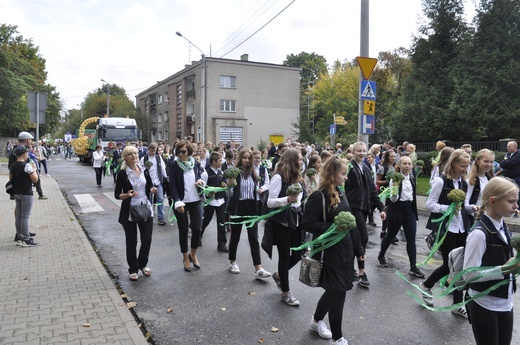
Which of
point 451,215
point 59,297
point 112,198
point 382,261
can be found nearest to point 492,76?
point 382,261

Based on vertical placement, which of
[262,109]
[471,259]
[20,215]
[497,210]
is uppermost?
[262,109]

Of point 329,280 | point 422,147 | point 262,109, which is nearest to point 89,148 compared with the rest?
point 262,109

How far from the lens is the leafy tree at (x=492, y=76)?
20.7 meters

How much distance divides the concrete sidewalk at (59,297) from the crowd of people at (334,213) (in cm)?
61

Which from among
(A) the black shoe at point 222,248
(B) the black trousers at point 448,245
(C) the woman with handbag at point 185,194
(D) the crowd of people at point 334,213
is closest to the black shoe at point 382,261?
(D) the crowd of people at point 334,213

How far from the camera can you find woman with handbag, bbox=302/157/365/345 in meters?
3.79

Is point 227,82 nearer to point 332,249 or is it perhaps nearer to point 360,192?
point 360,192

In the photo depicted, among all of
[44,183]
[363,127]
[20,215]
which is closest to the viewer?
[20,215]

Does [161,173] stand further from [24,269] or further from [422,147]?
[422,147]

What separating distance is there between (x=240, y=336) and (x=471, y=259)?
233 cm

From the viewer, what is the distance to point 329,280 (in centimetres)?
379

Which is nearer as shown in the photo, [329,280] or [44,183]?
[329,280]

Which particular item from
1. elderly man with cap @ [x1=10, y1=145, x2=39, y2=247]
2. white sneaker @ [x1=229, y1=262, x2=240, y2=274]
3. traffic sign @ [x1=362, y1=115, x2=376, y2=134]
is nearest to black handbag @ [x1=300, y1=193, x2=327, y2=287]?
white sneaker @ [x1=229, y1=262, x2=240, y2=274]

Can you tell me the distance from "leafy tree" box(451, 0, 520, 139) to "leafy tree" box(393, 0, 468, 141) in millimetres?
1452
